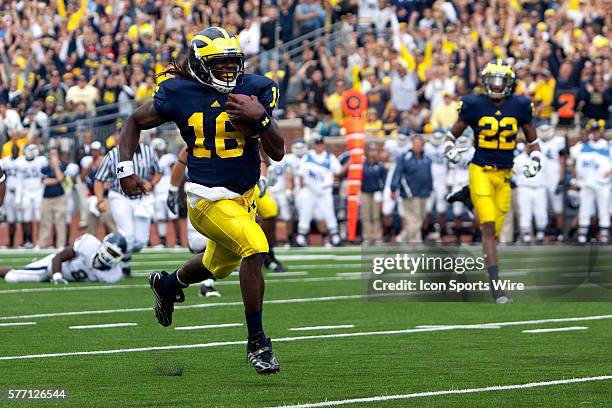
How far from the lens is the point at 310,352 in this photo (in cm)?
790

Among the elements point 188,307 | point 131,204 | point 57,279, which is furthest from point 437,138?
point 188,307

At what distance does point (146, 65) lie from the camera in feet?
81.0

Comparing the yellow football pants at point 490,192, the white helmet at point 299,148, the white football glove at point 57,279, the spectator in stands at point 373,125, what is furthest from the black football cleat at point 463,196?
the spectator in stands at point 373,125

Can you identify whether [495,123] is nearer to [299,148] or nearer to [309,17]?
[299,148]

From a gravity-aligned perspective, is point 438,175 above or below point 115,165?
below

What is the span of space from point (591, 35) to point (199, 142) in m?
15.7

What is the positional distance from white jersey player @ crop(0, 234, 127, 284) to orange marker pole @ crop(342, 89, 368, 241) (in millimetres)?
7071

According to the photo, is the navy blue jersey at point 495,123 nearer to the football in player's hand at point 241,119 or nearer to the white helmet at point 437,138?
the football in player's hand at point 241,119

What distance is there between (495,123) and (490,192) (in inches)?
22.4

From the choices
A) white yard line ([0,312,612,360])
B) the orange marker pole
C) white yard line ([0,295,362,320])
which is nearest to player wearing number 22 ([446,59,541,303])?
white yard line ([0,295,362,320])

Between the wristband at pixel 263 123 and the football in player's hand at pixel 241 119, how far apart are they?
29mm

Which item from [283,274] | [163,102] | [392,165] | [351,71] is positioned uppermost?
[351,71]

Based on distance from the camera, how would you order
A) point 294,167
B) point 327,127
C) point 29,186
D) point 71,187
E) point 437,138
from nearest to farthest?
point 437,138 < point 294,167 < point 29,186 < point 71,187 < point 327,127

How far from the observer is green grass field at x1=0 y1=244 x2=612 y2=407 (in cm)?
623
